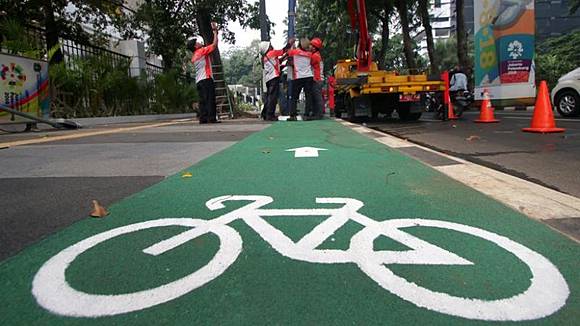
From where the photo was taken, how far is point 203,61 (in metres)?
11.8

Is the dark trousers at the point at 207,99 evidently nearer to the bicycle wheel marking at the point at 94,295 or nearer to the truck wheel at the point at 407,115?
the truck wheel at the point at 407,115

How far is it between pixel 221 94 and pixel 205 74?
5420mm

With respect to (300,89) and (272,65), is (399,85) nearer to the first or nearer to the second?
(300,89)

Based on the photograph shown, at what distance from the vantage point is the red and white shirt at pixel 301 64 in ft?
39.7

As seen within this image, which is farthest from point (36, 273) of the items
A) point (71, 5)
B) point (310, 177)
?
point (71, 5)

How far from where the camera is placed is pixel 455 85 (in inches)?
606

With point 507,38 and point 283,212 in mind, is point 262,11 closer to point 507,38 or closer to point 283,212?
point 507,38

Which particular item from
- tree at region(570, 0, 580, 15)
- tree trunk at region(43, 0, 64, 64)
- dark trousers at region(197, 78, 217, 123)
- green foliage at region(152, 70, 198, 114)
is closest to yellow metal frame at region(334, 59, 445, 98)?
dark trousers at region(197, 78, 217, 123)

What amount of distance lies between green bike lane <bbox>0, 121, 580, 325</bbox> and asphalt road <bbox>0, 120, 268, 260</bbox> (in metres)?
0.23

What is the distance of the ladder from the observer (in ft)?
56.0

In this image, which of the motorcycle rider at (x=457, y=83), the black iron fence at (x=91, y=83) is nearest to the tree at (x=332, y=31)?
the motorcycle rider at (x=457, y=83)

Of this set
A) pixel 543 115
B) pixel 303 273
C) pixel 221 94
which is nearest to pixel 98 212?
pixel 303 273

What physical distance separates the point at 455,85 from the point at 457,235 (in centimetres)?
1413

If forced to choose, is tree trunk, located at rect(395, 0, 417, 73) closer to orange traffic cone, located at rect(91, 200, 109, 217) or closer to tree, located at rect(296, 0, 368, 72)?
tree, located at rect(296, 0, 368, 72)
